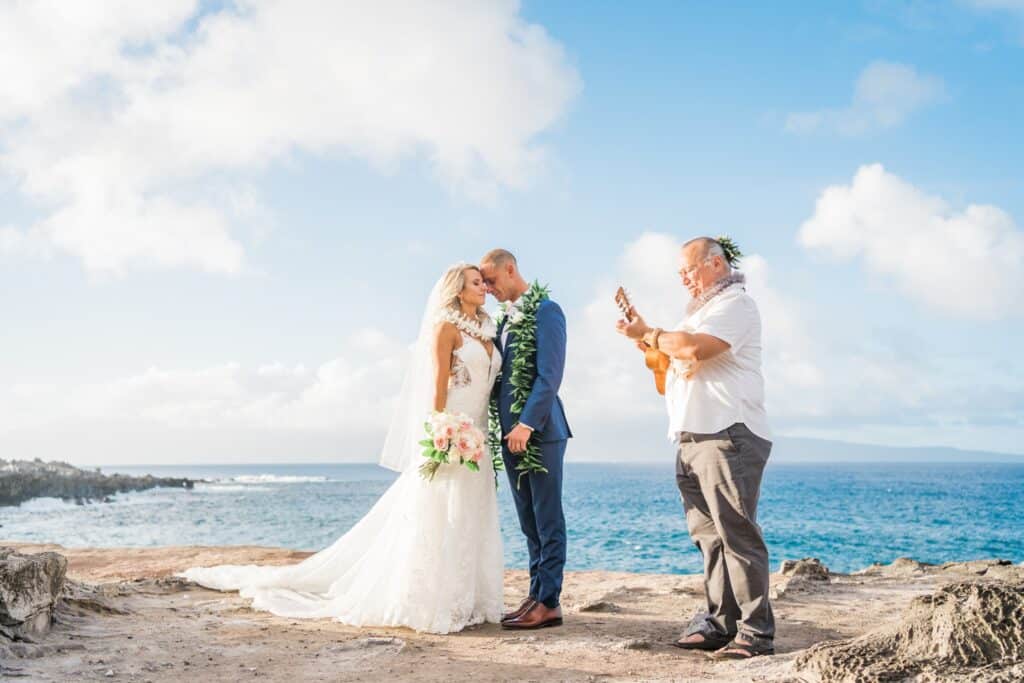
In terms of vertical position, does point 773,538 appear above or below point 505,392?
below

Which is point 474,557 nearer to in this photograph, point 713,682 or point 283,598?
point 283,598

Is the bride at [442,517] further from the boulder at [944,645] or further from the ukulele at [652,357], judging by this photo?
the boulder at [944,645]

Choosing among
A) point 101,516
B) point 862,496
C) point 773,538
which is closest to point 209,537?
point 101,516

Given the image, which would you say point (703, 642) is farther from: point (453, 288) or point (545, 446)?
point (453, 288)

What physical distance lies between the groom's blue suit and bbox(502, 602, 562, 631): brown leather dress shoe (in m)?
0.05

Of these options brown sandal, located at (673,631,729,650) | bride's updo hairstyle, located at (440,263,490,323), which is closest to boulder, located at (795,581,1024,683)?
brown sandal, located at (673,631,729,650)

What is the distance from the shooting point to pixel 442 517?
625 cm

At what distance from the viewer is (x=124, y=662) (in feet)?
16.8

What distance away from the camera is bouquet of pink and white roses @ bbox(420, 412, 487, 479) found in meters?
5.98

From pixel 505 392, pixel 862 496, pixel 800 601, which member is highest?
pixel 505 392

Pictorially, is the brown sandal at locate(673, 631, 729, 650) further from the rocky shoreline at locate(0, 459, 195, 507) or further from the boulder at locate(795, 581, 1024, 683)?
the rocky shoreline at locate(0, 459, 195, 507)

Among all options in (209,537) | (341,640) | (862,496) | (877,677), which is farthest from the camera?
(862,496)

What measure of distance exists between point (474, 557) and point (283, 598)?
77.0 inches

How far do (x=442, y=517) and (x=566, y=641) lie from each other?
1.34m
